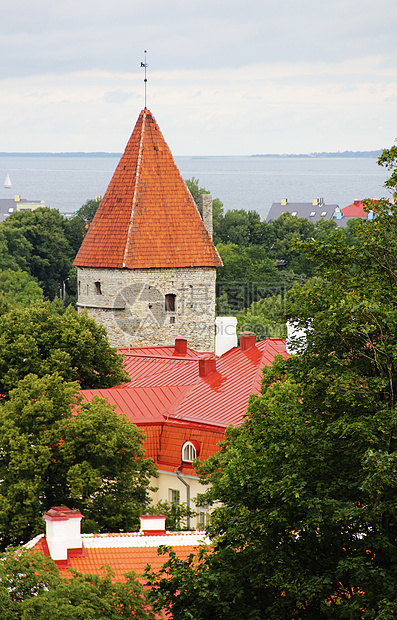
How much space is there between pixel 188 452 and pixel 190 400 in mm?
2428

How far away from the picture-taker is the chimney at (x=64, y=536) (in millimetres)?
17391

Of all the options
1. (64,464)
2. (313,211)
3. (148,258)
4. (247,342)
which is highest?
(148,258)

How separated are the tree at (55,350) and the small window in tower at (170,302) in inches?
377

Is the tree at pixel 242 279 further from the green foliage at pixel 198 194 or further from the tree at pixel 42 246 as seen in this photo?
the tree at pixel 42 246

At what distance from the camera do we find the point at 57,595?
1308 centimetres

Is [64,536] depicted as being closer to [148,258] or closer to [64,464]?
[64,464]

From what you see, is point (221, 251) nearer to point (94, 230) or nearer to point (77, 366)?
point (94, 230)

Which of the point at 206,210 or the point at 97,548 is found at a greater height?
the point at 206,210

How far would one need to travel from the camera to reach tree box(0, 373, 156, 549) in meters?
21.2

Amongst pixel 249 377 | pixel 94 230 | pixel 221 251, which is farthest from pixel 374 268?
pixel 221 251

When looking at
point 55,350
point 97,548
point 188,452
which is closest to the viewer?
point 97,548

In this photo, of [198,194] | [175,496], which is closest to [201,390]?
[175,496]

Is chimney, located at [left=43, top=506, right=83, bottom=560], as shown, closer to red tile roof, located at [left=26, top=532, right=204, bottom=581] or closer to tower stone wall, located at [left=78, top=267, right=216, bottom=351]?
red tile roof, located at [left=26, top=532, right=204, bottom=581]

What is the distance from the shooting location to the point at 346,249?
14.5m
